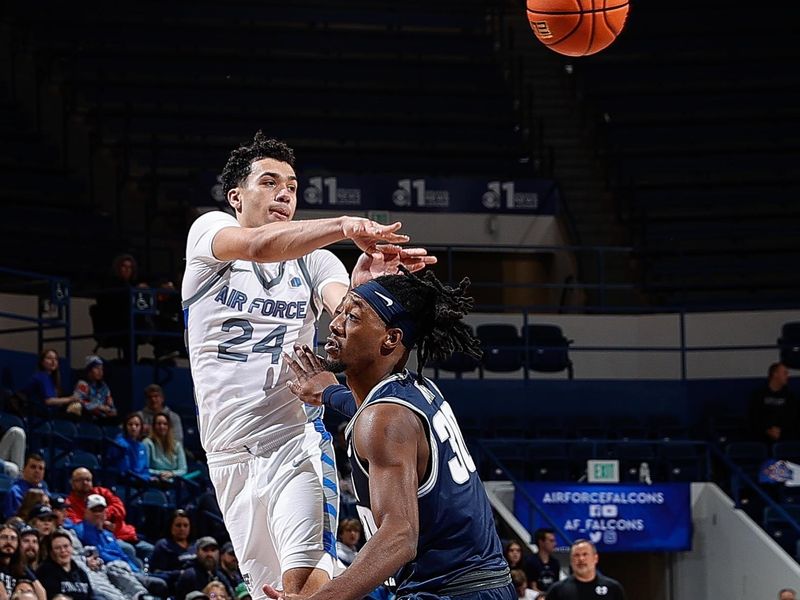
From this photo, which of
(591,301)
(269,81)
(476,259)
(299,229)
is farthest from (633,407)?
(299,229)

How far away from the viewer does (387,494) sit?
407 cm

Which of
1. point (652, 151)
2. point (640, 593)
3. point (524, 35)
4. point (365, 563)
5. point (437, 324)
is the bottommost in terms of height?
point (640, 593)

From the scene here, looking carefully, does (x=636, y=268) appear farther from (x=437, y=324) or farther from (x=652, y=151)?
(x=437, y=324)

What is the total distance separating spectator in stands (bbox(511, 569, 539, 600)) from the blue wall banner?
6.56 feet

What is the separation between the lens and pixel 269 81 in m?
20.9

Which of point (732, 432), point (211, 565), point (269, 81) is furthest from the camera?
point (269, 81)

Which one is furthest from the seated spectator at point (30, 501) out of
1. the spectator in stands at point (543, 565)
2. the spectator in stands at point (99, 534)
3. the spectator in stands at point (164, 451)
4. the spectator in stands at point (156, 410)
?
the spectator in stands at point (543, 565)

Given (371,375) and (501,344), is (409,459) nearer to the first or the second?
(371,375)

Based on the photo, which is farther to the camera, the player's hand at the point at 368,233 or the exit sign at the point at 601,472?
the exit sign at the point at 601,472

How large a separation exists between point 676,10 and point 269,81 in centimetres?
641

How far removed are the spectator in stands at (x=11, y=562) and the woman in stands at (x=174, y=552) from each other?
185cm

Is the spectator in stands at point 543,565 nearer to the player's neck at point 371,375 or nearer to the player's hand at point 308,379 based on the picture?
the player's hand at point 308,379

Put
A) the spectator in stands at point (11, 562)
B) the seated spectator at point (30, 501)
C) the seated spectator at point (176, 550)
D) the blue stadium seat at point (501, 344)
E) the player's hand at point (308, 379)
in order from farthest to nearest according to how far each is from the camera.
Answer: the blue stadium seat at point (501, 344)
the seated spectator at point (176, 550)
the seated spectator at point (30, 501)
the spectator in stands at point (11, 562)
the player's hand at point (308, 379)

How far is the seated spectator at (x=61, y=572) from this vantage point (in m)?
9.85
